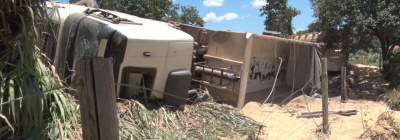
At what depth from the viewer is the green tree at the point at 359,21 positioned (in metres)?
13.4

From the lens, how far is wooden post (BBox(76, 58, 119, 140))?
2.05 meters

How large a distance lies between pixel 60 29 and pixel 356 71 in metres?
16.3

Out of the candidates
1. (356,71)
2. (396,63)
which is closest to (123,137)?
(396,63)

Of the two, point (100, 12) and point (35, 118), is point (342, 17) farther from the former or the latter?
point (35, 118)

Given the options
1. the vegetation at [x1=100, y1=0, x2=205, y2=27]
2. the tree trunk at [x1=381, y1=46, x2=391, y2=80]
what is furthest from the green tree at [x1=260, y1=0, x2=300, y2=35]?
the tree trunk at [x1=381, y1=46, x2=391, y2=80]

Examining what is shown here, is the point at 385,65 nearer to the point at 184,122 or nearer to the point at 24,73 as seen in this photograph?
the point at 184,122

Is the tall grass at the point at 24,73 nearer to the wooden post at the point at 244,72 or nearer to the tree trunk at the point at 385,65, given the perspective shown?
the wooden post at the point at 244,72

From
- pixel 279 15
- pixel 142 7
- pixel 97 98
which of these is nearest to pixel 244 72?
pixel 97 98

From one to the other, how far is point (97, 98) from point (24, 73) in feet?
5.81

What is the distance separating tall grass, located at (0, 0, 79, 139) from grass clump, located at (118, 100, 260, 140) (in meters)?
1.23

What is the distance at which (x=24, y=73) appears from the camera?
11.7 ft

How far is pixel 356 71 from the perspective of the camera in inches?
769

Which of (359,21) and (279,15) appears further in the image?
(279,15)

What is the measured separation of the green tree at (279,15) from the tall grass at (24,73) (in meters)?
24.4
